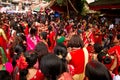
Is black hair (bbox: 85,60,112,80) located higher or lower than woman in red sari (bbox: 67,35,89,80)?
higher

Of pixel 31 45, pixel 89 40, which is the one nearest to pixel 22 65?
pixel 31 45

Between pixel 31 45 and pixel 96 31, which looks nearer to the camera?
pixel 31 45

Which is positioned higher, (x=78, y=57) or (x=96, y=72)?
(x=96, y=72)

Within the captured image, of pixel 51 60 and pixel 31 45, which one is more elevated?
pixel 51 60

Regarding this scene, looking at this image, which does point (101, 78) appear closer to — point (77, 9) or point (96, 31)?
point (96, 31)

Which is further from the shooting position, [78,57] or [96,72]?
[78,57]

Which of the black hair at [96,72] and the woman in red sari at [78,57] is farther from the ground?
the black hair at [96,72]

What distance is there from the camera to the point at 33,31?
416 inches

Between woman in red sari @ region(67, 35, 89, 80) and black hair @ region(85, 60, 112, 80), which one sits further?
woman in red sari @ region(67, 35, 89, 80)

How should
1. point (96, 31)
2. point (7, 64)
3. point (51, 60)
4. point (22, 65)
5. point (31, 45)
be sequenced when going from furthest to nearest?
point (96, 31)
point (31, 45)
point (7, 64)
point (22, 65)
point (51, 60)

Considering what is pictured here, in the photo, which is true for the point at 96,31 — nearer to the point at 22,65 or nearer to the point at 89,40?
the point at 89,40

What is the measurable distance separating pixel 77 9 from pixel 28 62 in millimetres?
23214

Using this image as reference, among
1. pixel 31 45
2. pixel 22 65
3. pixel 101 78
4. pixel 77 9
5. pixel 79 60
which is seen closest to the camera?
pixel 101 78

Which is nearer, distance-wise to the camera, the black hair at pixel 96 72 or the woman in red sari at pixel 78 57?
the black hair at pixel 96 72
